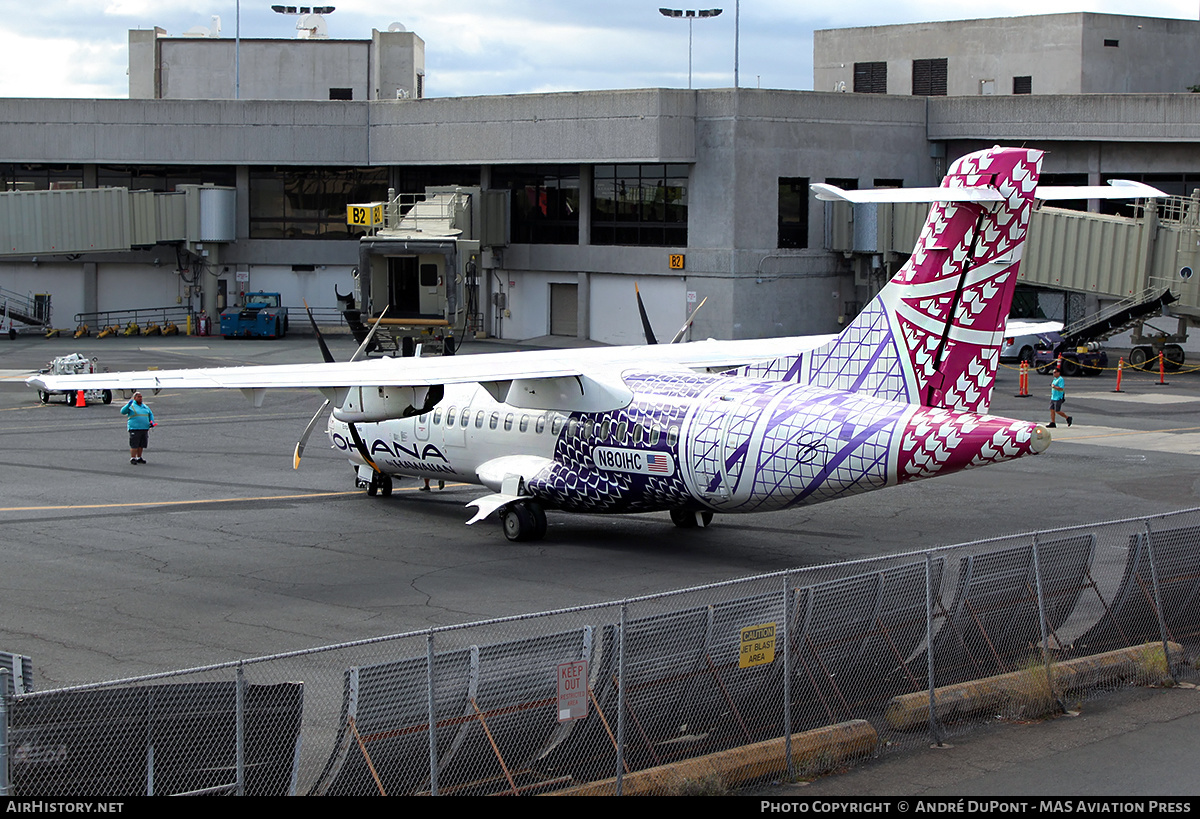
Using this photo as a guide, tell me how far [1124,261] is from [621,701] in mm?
44754

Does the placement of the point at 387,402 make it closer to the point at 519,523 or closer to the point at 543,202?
the point at 519,523

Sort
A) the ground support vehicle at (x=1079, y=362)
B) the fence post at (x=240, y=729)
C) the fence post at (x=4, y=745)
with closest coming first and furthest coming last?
the fence post at (x=4, y=745), the fence post at (x=240, y=729), the ground support vehicle at (x=1079, y=362)

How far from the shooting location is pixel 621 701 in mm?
12875

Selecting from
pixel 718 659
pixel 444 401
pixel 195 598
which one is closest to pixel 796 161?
pixel 444 401

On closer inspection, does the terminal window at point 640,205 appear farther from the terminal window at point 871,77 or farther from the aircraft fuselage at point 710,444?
the aircraft fuselage at point 710,444

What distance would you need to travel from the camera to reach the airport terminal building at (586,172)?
56781 mm

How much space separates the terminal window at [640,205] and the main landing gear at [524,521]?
34.7 meters

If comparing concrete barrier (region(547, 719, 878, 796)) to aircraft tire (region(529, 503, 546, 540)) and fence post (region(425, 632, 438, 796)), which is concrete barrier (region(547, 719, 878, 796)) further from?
aircraft tire (region(529, 503, 546, 540))

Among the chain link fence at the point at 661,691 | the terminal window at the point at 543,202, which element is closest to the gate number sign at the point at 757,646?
the chain link fence at the point at 661,691

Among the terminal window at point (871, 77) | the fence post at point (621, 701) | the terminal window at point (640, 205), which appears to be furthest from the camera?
the terminal window at point (871, 77)

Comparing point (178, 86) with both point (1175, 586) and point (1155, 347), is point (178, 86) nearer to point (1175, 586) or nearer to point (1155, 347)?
point (1155, 347)

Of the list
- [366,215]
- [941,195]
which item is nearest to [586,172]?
[366,215]

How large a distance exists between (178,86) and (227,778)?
87.2 metres

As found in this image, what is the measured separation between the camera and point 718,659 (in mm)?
13695
